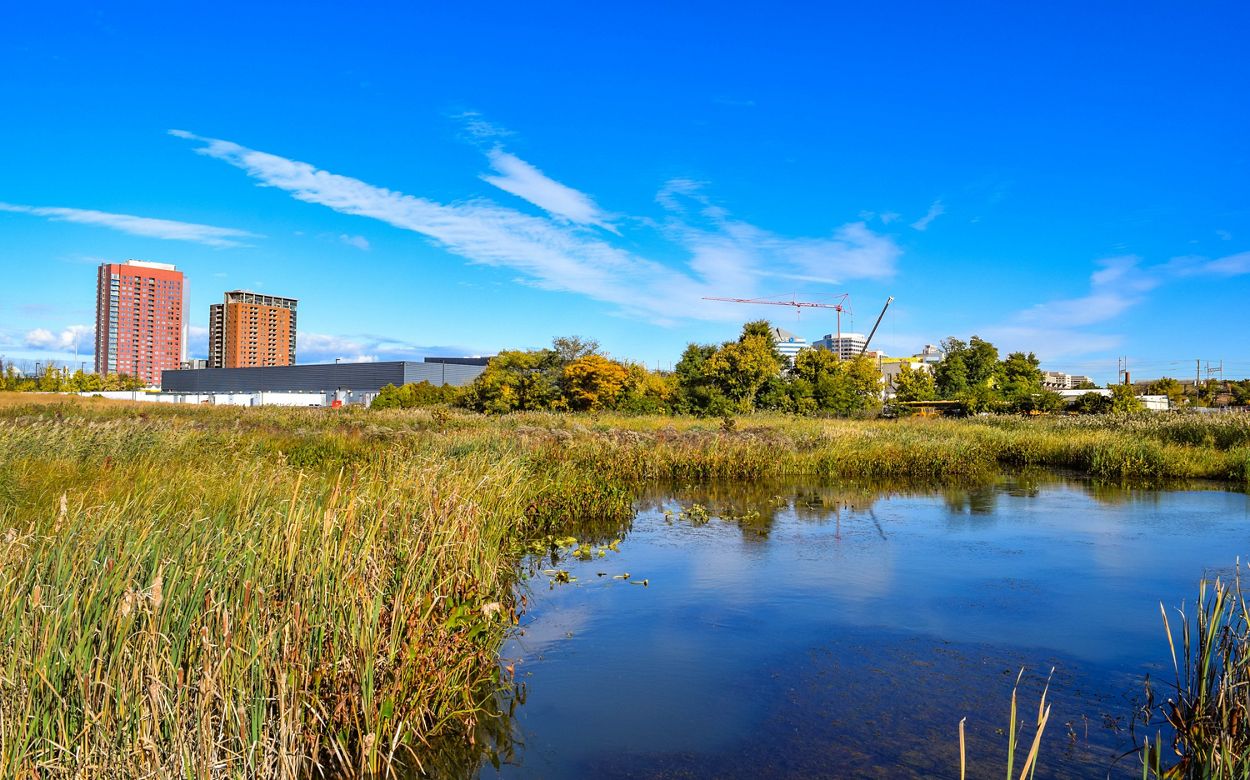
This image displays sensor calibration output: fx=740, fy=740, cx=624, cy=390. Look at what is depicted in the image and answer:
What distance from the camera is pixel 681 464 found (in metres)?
18.9

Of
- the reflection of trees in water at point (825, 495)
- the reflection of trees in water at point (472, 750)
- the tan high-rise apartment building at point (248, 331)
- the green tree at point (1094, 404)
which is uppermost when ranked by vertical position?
the tan high-rise apartment building at point (248, 331)

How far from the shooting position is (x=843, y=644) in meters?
7.04

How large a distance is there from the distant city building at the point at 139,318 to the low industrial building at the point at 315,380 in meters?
45.3

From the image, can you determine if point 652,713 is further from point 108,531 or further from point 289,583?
point 108,531

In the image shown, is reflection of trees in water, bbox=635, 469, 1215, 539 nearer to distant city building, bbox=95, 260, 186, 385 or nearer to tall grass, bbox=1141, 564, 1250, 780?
tall grass, bbox=1141, 564, 1250, 780

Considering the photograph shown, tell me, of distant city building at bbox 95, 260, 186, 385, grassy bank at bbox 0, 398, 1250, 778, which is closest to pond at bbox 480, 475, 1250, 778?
grassy bank at bbox 0, 398, 1250, 778

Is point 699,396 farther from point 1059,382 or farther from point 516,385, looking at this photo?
point 1059,382

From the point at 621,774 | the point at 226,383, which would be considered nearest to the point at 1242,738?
the point at 621,774

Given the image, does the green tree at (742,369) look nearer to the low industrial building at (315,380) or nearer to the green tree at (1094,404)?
the green tree at (1094,404)

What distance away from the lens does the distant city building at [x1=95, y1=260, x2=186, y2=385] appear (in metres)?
137

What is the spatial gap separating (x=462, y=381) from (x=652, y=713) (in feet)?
290

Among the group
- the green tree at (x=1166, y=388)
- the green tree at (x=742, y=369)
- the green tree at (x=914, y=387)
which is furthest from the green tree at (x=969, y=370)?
the green tree at (x=1166, y=388)

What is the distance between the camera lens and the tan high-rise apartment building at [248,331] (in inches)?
5418

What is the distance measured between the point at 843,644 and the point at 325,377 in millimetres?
95326
